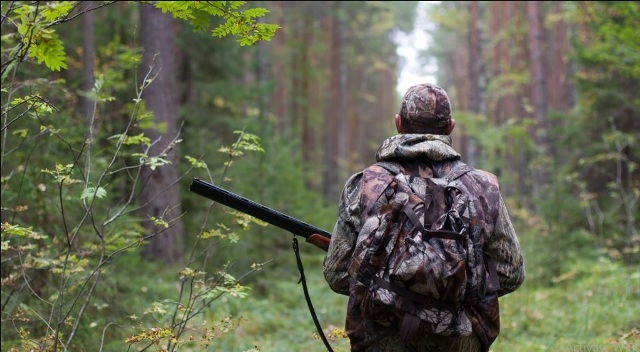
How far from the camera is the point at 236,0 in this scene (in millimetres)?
3420

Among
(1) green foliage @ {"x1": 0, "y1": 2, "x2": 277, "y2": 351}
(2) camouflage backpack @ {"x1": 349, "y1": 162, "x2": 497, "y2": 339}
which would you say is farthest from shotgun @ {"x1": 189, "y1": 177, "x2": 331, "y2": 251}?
(2) camouflage backpack @ {"x1": 349, "y1": 162, "x2": 497, "y2": 339}

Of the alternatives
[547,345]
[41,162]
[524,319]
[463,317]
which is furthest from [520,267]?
[524,319]

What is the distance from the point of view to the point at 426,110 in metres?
3.39

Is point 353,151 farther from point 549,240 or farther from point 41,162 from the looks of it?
point 41,162

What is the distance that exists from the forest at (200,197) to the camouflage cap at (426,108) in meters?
0.85

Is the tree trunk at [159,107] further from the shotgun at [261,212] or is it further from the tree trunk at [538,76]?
the tree trunk at [538,76]

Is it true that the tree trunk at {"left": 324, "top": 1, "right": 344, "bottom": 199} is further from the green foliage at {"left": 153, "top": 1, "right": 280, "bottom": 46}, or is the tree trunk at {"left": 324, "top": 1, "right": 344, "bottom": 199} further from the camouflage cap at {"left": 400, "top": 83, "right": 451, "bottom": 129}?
the camouflage cap at {"left": 400, "top": 83, "right": 451, "bottom": 129}

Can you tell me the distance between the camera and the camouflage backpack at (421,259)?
298 cm

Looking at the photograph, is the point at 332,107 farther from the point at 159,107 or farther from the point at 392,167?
the point at 392,167

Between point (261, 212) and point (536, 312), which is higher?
point (261, 212)

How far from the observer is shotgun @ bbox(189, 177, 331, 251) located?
13.1 feet

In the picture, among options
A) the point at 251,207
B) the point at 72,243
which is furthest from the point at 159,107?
the point at 251,207

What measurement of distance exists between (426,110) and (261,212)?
125 cm

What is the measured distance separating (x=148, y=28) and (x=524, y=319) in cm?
789
